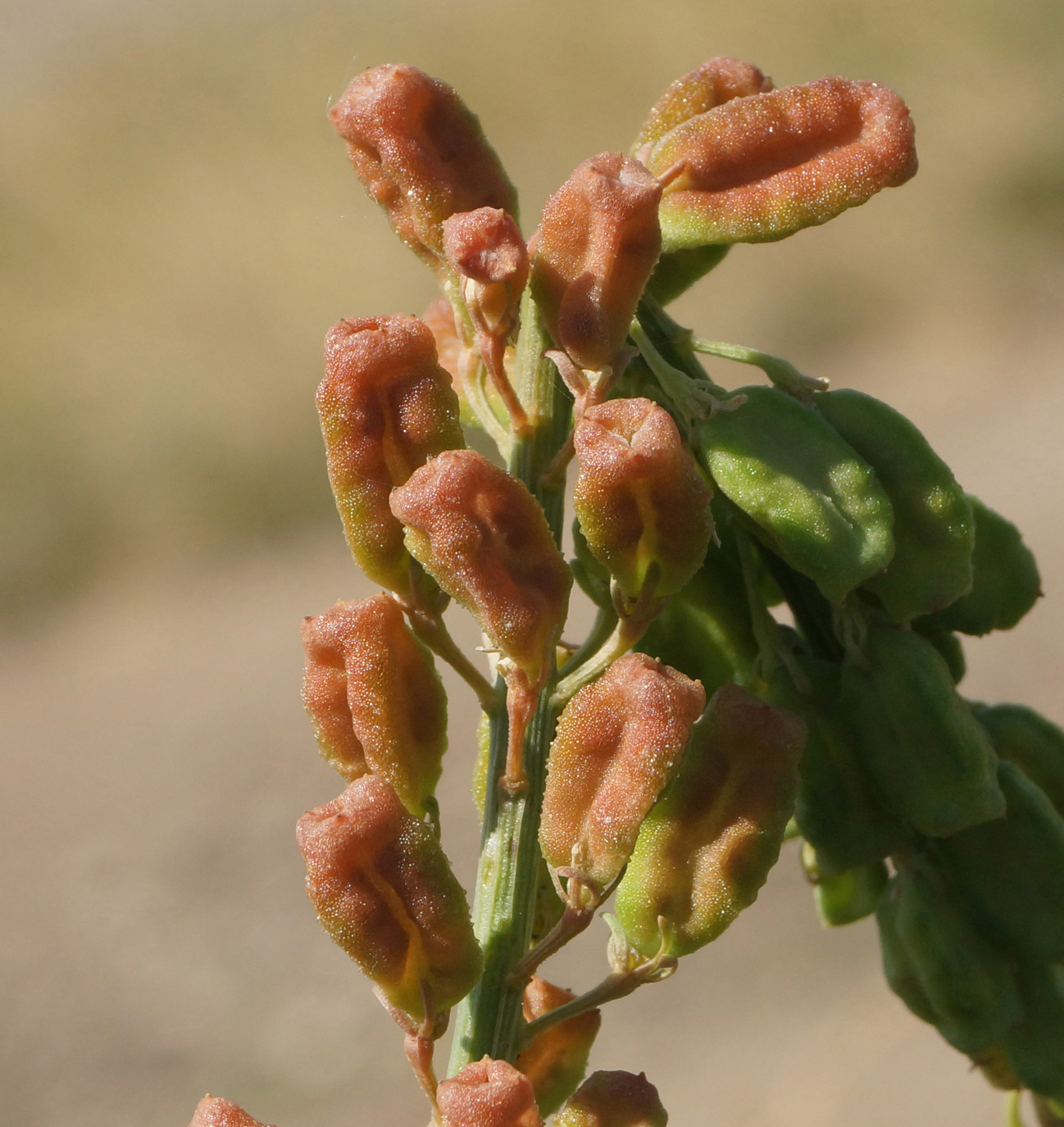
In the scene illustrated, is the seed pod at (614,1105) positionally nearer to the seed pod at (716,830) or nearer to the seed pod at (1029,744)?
the seed pod at (716,830)

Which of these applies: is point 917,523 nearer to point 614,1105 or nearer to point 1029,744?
point 1029,744

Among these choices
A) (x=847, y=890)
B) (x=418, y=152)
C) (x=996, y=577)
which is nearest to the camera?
(x=418, y=152)

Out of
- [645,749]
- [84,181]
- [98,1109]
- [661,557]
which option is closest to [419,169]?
[661,557]

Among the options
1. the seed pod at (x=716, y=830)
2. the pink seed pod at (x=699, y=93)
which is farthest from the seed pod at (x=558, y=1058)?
the pink seed pod at (x=699, y=93)

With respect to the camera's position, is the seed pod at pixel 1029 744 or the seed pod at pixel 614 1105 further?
the seed pod at pixel 1029 744

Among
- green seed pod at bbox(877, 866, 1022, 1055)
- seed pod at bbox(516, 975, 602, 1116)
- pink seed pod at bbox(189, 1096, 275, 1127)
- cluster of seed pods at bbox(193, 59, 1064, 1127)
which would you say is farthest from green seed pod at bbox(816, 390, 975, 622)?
pink seed pod at bbox(189, 1096, 275, 1127)

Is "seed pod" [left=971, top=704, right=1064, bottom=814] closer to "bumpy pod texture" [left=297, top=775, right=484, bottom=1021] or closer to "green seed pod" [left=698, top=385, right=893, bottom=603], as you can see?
"green seed pod" [left=698, top=385, right=893, bottom=603]

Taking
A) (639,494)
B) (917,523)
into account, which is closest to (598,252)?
(639,494)
